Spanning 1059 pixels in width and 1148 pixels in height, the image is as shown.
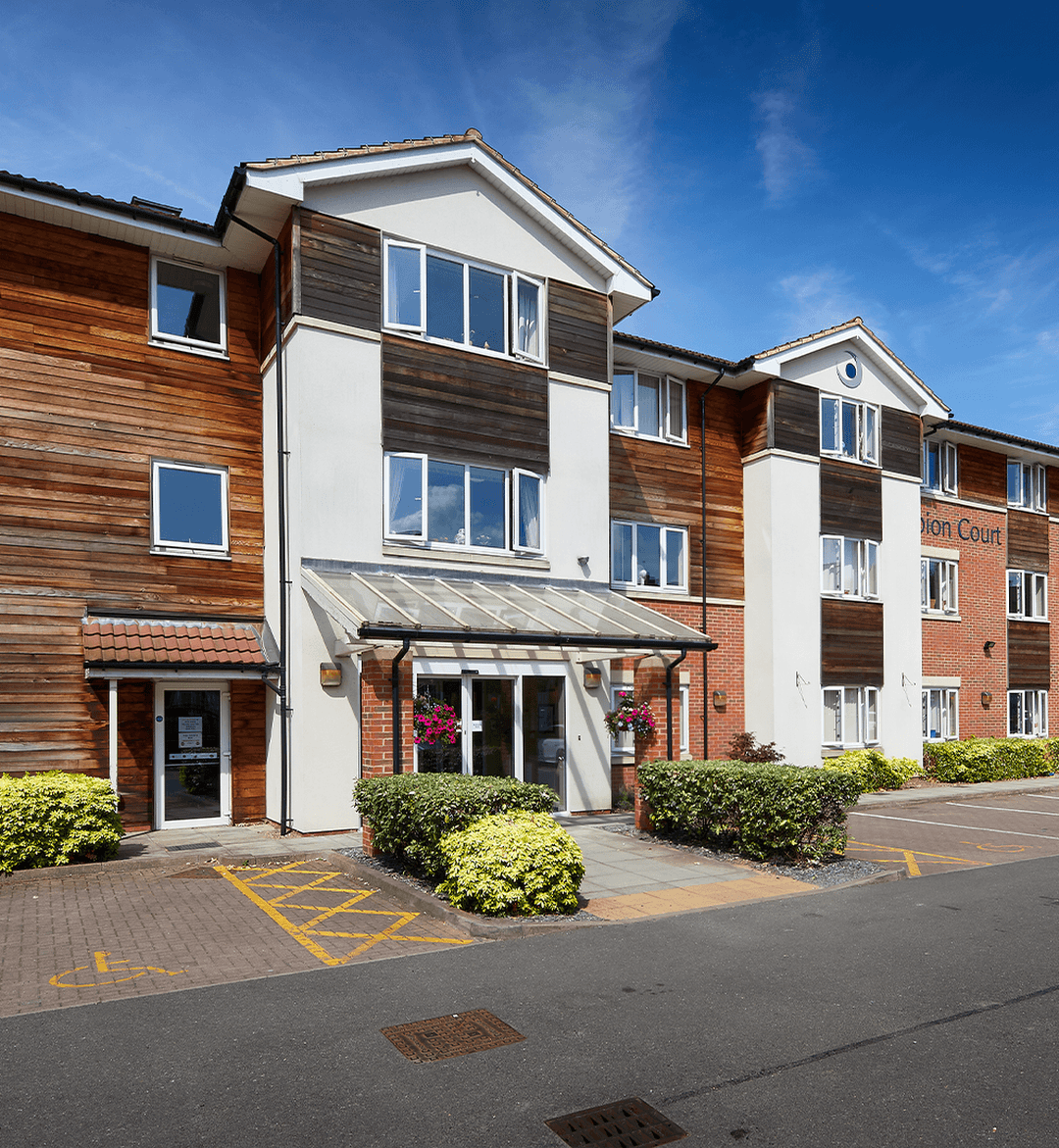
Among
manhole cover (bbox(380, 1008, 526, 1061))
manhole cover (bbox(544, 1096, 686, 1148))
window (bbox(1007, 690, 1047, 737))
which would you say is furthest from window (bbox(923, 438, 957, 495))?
manhole cover (bbox(544, 1096, 686, 1148))

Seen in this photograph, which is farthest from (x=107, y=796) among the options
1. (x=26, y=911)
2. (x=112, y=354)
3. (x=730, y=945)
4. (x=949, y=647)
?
(x=949, y=647)

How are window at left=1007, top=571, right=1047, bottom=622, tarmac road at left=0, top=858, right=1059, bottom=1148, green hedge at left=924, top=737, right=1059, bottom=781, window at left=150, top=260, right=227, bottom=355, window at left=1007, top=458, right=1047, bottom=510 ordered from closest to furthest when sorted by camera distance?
tarmac road at left=0, top=858, right=1059, bottom=1148, window at left=150, top=260, right=227, bottom=355, green hedge at left=924, top=737, right=1059, bottom=781, window at left=1007, top=571, right=1047, bottom=622, window at left=1007, top=458, right=1047, bottom=510

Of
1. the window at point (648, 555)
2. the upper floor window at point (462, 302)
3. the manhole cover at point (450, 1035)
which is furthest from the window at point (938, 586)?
the manhole cover at point (450, 1035)

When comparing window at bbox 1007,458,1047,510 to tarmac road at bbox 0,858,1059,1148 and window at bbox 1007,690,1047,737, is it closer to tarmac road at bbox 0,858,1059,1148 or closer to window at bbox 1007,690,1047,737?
window at bbox 1007,690,1047,737

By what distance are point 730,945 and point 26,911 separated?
21.7 feet

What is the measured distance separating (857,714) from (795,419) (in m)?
6.59

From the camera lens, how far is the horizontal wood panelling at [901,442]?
71.2 feet

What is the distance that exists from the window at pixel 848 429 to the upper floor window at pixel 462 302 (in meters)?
7.82

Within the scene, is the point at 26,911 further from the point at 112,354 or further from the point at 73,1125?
the point at 112,354

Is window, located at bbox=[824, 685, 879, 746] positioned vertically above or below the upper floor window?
below

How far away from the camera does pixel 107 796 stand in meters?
11.4

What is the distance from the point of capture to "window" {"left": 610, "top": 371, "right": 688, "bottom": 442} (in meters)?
18.9

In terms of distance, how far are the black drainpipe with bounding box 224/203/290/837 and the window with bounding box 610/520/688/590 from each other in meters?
6.72

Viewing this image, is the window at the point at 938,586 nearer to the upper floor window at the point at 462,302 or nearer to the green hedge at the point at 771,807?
the upper floor window at the point at 462,302
